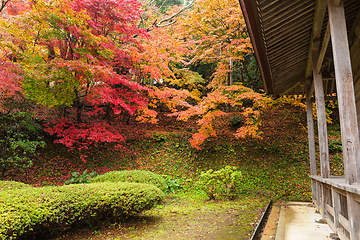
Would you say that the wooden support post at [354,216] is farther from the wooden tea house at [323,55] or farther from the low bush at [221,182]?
the low bush at [221,182]

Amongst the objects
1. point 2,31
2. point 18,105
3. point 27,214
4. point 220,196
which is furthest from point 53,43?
point 220,196

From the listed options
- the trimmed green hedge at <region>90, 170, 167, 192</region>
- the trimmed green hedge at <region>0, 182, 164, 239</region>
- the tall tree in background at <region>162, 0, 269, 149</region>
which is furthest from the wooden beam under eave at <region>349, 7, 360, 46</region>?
the trimmed green hedge at <region>90, 170, 167, 192</region>

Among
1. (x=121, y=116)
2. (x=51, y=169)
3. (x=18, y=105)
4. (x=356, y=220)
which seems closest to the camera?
(x=356, y=220)

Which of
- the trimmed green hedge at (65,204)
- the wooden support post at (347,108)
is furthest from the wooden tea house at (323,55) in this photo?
the trimmed green hedge at (65,204)

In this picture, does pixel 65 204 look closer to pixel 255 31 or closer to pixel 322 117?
pixel 255 31

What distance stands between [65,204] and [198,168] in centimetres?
689

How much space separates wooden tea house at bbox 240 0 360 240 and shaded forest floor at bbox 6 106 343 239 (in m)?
1.93

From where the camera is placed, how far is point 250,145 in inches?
416

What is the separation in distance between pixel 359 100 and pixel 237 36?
5985 millimetres

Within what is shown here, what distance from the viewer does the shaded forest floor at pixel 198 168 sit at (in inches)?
183

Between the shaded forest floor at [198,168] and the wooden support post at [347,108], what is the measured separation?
255 cm

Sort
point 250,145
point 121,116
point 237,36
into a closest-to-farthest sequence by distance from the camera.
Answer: point 237,36, point 250,145, point 121,116

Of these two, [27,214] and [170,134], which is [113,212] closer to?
[27,214]

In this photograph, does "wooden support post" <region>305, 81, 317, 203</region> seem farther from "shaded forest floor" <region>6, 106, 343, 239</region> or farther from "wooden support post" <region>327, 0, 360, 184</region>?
"wooden support post" <region>327, 0, 360, 184</region>
